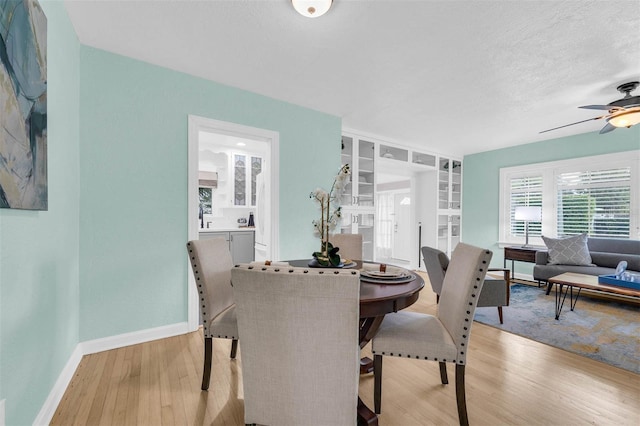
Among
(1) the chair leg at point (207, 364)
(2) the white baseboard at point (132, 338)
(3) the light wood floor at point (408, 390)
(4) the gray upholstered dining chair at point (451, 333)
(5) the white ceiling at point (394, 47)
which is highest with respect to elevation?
(5) the white ceiling at point (394, 47)

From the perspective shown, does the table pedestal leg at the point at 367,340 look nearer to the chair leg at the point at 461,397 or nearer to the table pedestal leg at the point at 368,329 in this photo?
the table pedestal leg at the point at 368,329

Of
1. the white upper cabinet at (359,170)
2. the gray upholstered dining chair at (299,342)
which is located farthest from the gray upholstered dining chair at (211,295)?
the white upper cabinet at (359,170)

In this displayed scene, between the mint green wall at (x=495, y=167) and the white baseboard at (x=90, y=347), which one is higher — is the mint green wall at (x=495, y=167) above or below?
above

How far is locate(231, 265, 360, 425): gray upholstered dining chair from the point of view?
3.45 feet

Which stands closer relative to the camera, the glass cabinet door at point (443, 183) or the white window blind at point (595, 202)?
the white window blind at point (595, 202)

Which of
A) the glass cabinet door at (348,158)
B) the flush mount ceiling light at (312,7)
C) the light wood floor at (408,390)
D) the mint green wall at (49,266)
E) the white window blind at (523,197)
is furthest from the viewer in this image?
the white window blind at (523,197)

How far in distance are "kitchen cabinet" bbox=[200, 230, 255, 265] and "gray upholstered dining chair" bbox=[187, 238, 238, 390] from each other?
241 centimetres

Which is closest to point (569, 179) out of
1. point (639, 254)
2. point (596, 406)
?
point (639, 254)

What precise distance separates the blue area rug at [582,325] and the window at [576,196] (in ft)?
4.54

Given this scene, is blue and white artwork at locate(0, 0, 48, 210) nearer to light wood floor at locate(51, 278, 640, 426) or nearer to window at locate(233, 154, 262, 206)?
light wood floor at locate(51, 278, 640, 426)

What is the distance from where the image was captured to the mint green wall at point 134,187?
2.36 metres

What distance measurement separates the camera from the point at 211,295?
1904 millimetres

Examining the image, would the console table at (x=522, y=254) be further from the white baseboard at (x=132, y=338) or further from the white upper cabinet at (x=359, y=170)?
the white baseboard at (x=132, y=338)

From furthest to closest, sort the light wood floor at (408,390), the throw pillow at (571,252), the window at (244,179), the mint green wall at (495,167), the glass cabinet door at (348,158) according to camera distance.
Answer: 1. the window at (244,179)
2. the mint green wall at (495,167)
3. the glass cabinet door at (348,158)
4. the throw pillow at (571,252)
5. the light wood floor at (408,390)
